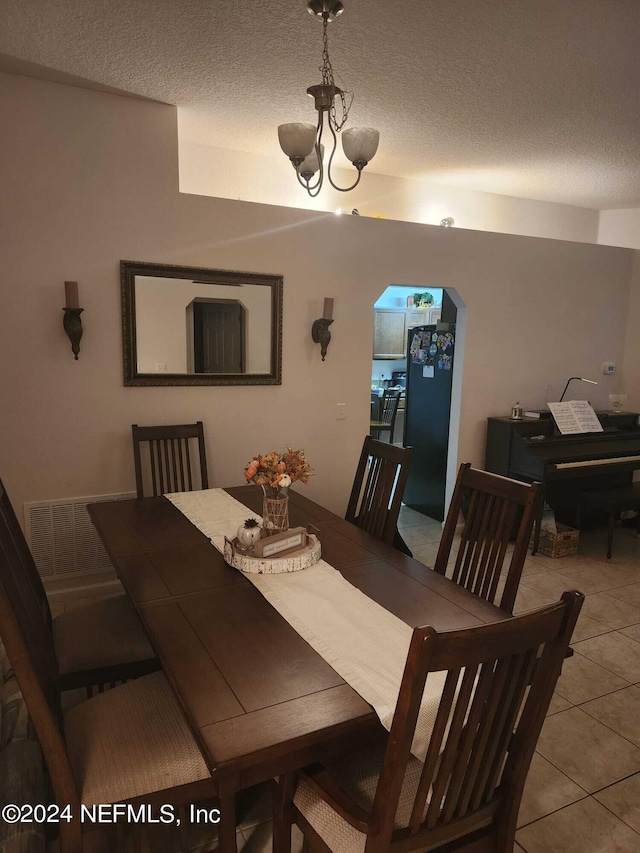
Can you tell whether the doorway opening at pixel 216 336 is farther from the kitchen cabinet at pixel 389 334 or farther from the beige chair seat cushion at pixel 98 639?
the kitchen cabinet at pixel 389 334

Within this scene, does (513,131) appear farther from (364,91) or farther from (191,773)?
(191,773)

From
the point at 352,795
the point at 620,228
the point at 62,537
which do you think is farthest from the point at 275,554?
the point at 620,228

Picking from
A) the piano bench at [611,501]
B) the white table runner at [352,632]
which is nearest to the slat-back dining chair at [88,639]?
the white table runner at [352,632]

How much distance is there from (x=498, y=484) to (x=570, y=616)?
3.12 feet

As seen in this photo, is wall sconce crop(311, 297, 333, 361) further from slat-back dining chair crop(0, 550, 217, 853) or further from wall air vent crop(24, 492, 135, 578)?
slat-back dining chair crop(0, 550, 217, 853)

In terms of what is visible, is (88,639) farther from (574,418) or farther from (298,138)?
(574,418)

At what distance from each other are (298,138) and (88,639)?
194 centimetres

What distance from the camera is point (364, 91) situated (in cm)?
282

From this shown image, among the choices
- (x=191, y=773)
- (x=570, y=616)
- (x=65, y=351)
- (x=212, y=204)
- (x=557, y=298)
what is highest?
(x=212, y=204)

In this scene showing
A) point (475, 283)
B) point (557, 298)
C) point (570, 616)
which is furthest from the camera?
point (557, 298)

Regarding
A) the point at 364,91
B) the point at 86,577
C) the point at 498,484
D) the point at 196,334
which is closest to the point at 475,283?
the point at 364,91

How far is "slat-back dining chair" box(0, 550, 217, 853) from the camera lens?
1.21 m

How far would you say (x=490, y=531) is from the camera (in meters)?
2.00

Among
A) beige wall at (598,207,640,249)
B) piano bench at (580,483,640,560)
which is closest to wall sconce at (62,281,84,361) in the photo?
piano bench at (580,483,640,560)
